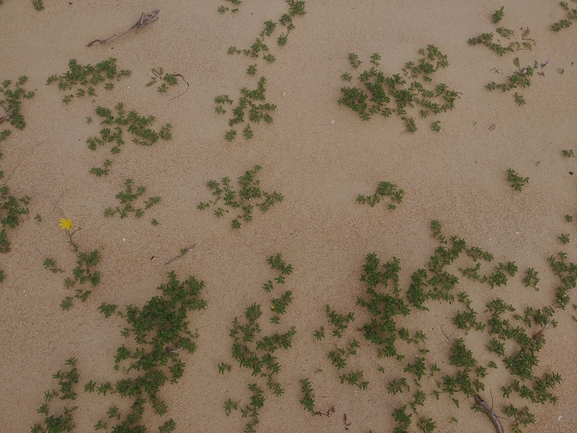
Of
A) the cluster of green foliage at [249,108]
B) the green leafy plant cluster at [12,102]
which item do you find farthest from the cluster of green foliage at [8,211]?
the cluster of green foliage at [249,108]

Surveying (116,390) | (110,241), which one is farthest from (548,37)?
(116,390)

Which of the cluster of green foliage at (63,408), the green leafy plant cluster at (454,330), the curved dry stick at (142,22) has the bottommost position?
the green leafy plant cluster at (454,330)

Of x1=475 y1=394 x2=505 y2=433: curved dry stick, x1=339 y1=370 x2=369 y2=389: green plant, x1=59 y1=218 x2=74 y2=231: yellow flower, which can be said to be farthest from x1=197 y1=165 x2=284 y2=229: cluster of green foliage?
x1=475 y1=394 x2=505 y2=433: curved dry stick

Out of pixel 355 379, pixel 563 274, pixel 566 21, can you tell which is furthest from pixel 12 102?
pixel 566 21

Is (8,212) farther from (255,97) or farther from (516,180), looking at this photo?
(516,180)

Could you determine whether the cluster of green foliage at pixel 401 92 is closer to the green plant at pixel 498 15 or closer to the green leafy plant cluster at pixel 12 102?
the green plant at pixel 498 15

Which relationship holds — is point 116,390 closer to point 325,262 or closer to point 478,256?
point 325,262
